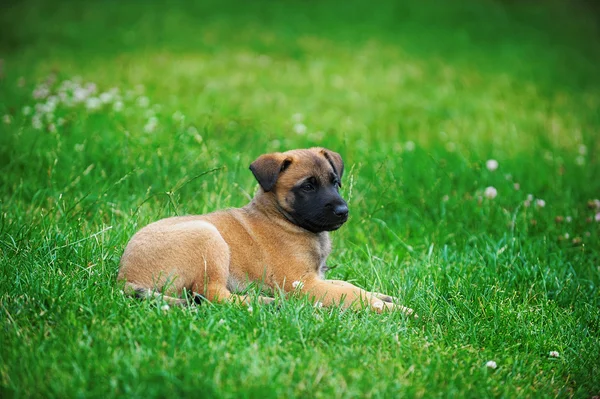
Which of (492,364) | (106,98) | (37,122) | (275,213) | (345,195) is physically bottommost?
(492,364)

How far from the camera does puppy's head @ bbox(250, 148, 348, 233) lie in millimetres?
4766

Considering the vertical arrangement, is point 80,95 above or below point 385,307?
above

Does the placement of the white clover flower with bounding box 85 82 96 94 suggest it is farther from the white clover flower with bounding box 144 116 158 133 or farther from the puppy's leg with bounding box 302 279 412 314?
the puppy's leg with bounding box 302 279 412 314

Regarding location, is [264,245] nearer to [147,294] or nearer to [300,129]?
[147,294]

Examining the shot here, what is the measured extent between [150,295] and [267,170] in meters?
1.22

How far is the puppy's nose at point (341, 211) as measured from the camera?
4.71 metres

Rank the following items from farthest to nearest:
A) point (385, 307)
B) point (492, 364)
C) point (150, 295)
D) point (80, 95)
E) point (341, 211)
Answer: point (80, 95) → point (341, 211) → point (385, 307) → point (150, 295) → point (492, 364)

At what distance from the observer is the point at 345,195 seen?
5910 millimetres

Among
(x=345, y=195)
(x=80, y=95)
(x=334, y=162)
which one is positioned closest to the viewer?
(x=334, y=162)

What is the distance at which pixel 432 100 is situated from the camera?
10.6 meters

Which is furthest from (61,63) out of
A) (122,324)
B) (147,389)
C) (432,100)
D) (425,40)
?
(147,389)

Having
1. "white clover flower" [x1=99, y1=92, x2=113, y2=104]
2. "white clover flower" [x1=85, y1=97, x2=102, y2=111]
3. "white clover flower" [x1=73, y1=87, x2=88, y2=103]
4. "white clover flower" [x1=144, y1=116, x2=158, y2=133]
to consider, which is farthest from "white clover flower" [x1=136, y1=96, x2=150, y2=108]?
"white clover flower" [x1=144, y1=116, x2=158, y2=133]

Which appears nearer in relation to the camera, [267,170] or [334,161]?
[267,170]

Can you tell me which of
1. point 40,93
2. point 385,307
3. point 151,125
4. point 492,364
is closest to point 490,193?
point 385,307
